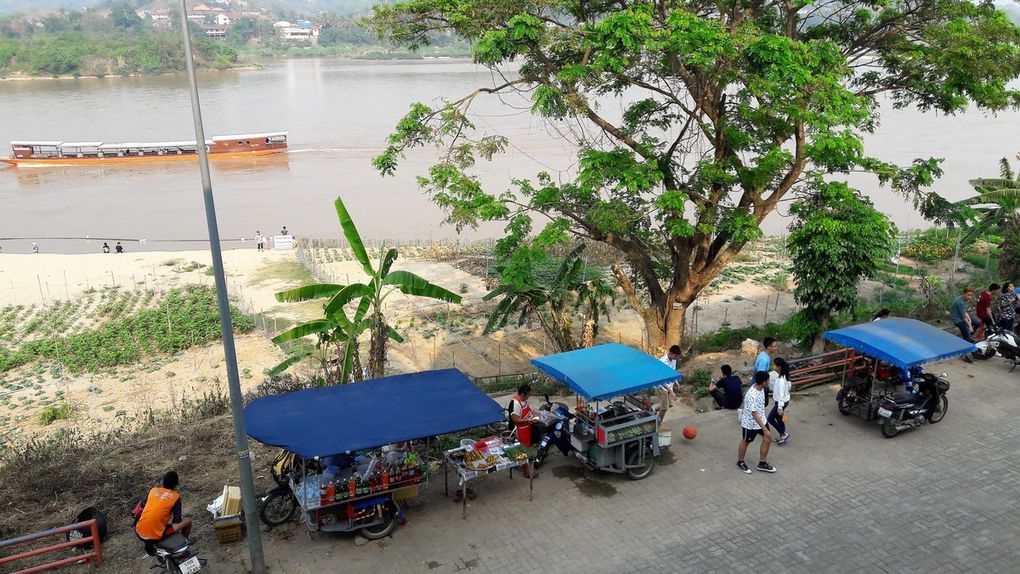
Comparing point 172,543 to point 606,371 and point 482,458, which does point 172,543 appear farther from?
point 606,371

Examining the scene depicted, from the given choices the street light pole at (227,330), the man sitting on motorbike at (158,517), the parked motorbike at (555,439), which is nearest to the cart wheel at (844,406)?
the parked motorbike at (555,439)

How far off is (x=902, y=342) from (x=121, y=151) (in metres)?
46.5

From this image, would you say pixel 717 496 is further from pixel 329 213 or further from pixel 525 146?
pixel 525 146

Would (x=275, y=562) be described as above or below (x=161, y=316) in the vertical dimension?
above

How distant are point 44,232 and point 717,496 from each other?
3520cm

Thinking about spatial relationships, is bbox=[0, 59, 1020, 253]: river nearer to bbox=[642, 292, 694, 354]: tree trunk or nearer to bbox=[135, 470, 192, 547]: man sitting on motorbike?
bbox=[642, 292, 694, 354]: tree trunk

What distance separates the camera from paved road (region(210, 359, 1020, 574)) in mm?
7469

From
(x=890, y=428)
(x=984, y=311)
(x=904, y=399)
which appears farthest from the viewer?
(x=984, y=311)

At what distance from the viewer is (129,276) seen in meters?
24.9

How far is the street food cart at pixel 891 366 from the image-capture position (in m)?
9.77

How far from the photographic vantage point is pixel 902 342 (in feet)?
32.7

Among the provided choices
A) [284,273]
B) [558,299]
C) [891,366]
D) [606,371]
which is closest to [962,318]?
[891,366]

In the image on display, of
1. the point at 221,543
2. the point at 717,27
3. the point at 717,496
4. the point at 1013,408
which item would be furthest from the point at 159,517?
the point at 1013,408

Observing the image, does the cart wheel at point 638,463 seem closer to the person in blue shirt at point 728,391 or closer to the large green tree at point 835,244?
the person in blue shirt at point 728,391
